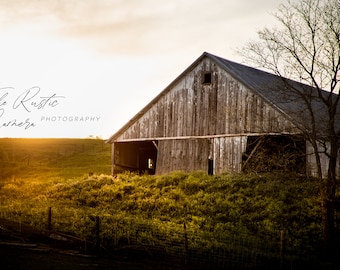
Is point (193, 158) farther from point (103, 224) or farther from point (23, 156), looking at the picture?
point (23, 156)

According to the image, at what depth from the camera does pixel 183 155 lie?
1072 inches

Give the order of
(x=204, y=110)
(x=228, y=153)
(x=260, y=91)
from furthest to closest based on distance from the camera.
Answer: (x=204, y=110) < (x=228, y=153) < (x=260, y=91)

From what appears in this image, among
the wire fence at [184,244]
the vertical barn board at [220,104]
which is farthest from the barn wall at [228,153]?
the wire fence at [184,244]

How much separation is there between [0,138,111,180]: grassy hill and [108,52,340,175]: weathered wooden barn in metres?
12.5

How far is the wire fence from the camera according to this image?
12.8 m

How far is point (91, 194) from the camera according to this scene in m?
24.1

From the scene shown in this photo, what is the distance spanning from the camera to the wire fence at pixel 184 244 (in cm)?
1275

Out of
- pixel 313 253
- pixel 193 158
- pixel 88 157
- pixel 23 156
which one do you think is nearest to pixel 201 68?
pixel 193 158

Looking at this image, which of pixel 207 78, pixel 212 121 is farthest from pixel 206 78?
pixel 212 121

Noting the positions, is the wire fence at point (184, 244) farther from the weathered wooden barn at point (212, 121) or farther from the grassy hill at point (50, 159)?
the grassy hill at point (50, 159)

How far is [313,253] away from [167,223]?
5455 mm

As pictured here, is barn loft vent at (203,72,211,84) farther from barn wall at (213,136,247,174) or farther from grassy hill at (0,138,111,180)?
grassy hill at (0,138,111,180)

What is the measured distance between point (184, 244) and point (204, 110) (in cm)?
1422

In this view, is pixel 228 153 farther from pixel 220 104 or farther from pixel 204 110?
pixel 204 110
